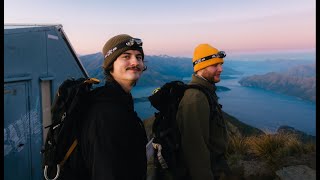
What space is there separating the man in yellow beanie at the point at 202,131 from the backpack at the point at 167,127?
6 centimetres

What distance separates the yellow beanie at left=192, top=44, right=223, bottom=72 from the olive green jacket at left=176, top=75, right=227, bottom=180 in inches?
18.0

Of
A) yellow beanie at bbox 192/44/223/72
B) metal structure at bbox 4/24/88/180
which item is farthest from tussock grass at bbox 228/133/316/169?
metal structure at bbox 4/24/88/180

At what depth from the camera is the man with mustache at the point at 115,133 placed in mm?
1723

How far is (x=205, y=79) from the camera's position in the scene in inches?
137

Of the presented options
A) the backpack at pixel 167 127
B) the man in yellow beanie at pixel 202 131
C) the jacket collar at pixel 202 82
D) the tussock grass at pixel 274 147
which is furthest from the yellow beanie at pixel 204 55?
the tussock grass at pixel 274 147

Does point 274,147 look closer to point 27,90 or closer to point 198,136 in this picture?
point 198,136

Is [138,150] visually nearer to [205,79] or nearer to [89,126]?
[89,126]

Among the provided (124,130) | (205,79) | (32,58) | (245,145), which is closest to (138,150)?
(124,130)

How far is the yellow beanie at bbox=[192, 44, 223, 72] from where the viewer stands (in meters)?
3.57

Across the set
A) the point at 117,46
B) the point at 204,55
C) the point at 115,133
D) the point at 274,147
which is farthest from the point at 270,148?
the point at 115,133

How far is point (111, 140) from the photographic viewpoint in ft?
5.66

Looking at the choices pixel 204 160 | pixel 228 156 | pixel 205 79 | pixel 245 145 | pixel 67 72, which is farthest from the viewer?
pixel 245 145

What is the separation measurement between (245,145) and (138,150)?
22.6 ft

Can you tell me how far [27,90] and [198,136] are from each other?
8.15 feet
